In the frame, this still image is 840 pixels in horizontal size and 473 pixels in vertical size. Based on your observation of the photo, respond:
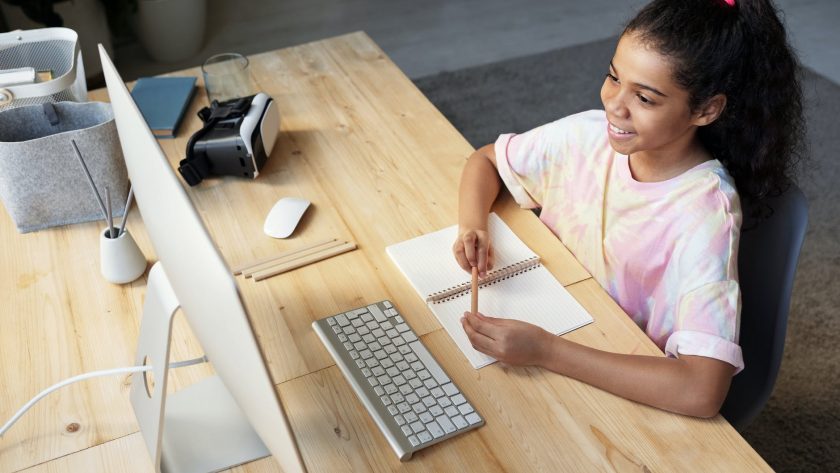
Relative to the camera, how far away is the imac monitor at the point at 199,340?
62 cm

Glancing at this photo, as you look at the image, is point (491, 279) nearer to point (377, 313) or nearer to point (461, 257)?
point (461, 257)

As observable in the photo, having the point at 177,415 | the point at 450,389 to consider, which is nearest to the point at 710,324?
the point at 450,389

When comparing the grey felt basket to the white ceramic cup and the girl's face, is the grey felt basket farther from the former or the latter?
the girl's face

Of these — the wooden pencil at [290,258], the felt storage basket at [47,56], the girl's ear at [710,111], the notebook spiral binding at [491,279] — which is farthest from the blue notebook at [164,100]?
the girl's ear at [710,111]

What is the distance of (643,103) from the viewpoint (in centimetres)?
116

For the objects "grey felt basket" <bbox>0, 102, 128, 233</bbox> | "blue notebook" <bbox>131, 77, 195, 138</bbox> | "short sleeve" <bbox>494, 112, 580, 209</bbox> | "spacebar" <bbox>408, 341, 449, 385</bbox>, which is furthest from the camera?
"blue notebook" <bbox>131, 77, 195, 138</bbox>

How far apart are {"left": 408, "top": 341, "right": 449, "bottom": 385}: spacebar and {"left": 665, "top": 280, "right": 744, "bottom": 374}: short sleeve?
0.32 metres

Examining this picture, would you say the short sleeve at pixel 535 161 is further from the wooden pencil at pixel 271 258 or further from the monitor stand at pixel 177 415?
the monitor stand at pixel 177 415

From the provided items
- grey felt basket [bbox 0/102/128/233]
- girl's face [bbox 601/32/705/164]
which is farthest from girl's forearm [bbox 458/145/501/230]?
grey felt basket [bbox 0/102/128/233]

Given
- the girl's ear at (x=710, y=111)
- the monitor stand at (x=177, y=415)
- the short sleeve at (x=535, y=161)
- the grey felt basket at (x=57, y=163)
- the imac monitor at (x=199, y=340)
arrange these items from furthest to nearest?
the short sleeve at (x=535, y=161) → the grey felt basket at (x=57, y=163) → the girl's ear at (x=710, y=111) → the monitor stand at (x=177, y=415) → the imac monitor at (x=199, y=340)

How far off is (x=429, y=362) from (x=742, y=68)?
0.61 meters

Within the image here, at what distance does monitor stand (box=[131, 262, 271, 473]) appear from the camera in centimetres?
93

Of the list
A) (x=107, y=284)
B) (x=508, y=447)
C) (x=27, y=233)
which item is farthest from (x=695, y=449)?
(x=27, y=233)

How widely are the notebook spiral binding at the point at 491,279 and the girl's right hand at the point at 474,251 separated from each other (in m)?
0.01
